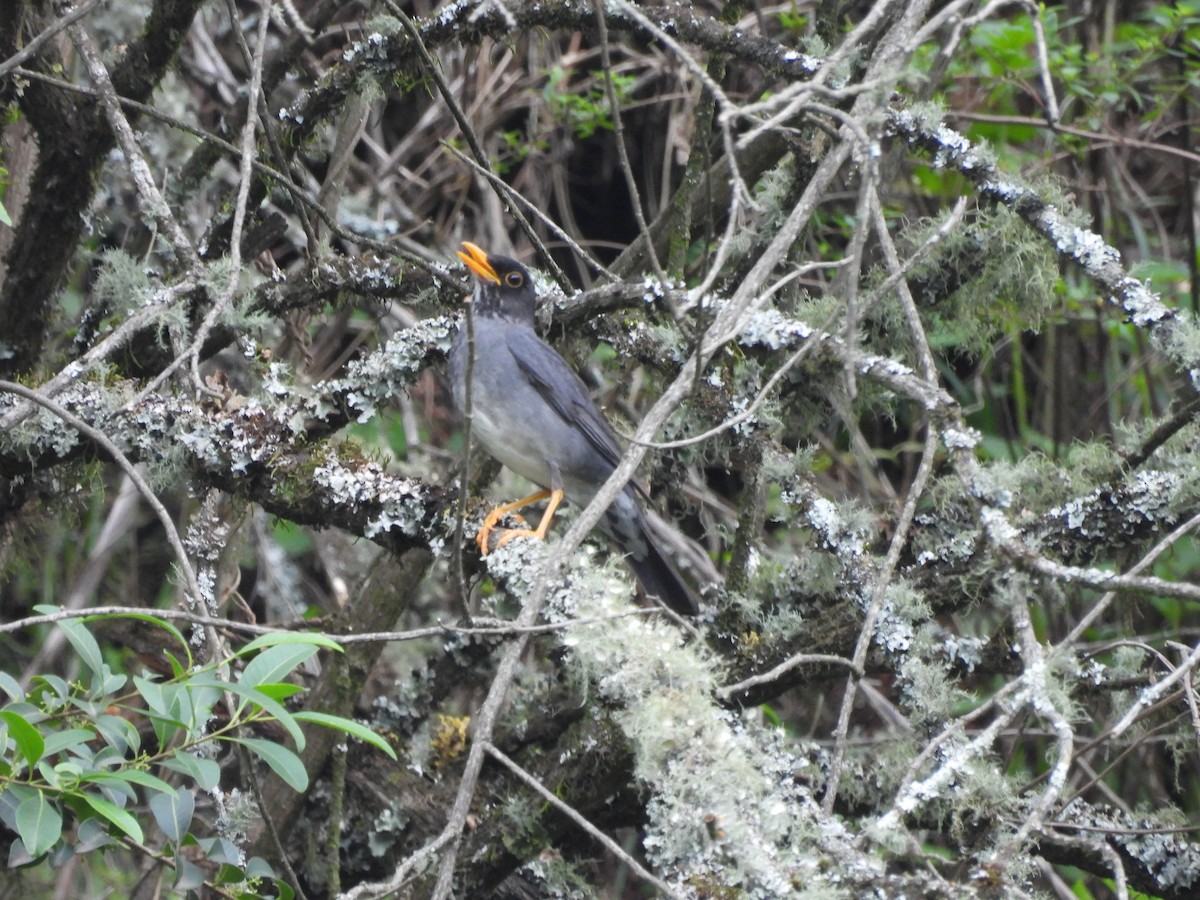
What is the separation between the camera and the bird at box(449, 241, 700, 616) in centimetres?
439

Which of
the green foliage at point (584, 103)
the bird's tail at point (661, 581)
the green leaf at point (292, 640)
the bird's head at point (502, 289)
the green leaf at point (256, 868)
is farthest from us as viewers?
the green foliage at point (584, 103)

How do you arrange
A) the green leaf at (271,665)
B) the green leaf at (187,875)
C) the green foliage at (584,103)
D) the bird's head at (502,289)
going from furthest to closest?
the green foliage at (584,103) < the bird's head at (502,289) < the green leaf at (187,875) < the green leaf at (271,665)

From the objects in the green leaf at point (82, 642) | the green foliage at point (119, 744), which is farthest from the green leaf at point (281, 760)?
the green leaf at point (82, 642)

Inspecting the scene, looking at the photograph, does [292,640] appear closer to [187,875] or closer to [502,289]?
[187,875]

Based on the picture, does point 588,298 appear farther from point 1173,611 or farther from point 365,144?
point 1173,611

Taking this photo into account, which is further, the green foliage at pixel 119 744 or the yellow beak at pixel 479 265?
the yellow beak at pixel 479 265

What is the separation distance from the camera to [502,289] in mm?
4578

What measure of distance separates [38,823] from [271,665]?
48cm

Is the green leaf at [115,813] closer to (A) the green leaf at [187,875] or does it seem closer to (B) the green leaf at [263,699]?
(B) the green leaf at [263,699]

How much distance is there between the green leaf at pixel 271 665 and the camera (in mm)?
2445

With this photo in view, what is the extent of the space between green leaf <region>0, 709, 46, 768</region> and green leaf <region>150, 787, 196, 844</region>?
303mm

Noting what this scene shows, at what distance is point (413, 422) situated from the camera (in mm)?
6016

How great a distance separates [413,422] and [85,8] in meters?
2.82

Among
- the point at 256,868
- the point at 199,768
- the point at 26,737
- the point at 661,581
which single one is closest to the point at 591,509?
the point at 199,768
